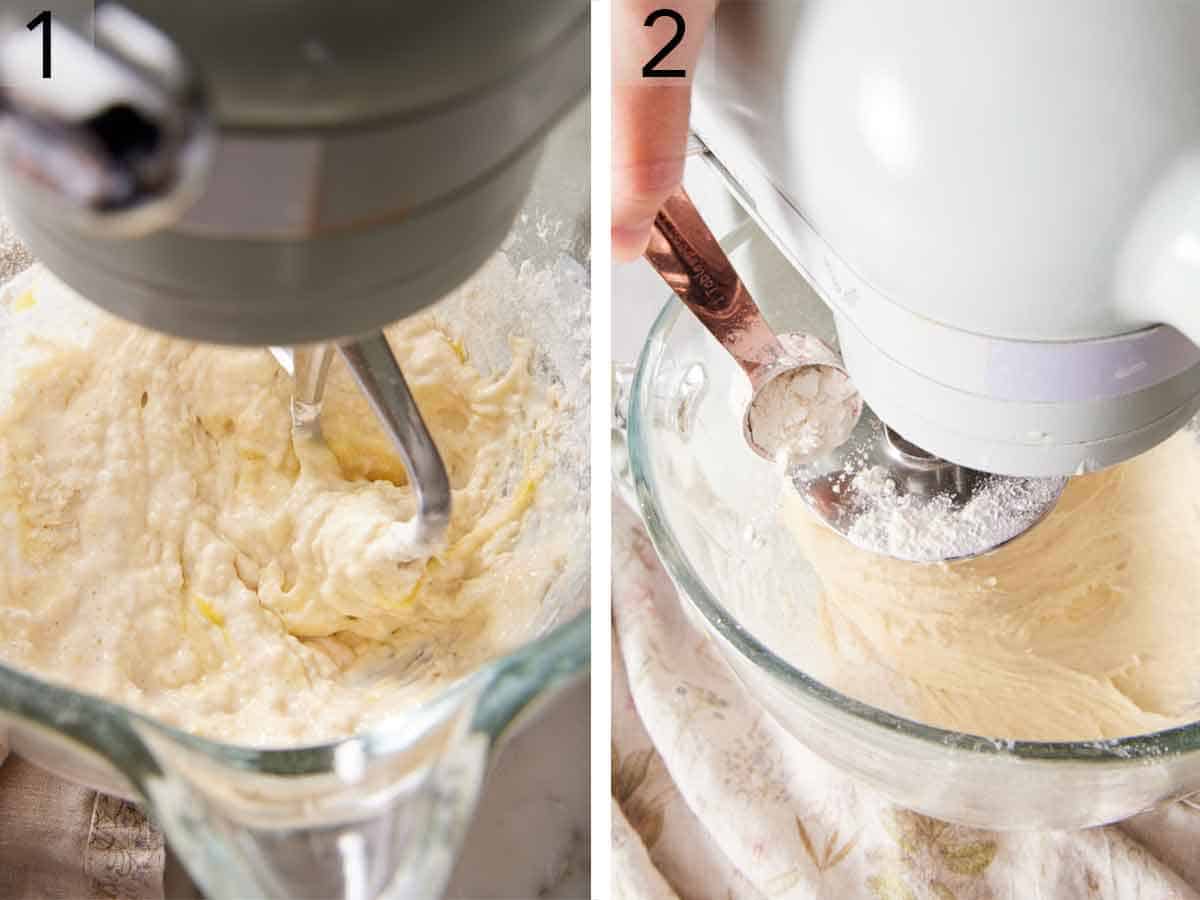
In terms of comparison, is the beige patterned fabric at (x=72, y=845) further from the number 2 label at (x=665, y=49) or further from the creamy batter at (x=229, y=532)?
the number 2 label at (x=665, y=49)

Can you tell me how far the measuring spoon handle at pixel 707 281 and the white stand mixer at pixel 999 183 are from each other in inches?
3.0

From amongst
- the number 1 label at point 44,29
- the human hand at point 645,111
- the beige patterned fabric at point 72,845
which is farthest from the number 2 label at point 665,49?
the beige patterned fabric at point 72,845

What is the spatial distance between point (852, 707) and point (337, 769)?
165 millimetres

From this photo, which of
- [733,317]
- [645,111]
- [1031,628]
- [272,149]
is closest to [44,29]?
[272,149]

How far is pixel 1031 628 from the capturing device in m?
0.47

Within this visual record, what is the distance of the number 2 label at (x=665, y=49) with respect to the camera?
0.95 ft

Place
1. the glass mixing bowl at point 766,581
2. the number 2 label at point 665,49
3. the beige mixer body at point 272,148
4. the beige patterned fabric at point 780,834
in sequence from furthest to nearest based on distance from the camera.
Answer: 1. the beige patterned fabric at point 780,834
2. the glass mixing bowl at point 766,581
3. the number 2 label at point 665,49
4. the beige mixer body at point 272,148

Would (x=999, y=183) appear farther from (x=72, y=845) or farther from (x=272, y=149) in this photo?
(x=72, y=845)

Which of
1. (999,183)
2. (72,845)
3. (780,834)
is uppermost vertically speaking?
(999,183)

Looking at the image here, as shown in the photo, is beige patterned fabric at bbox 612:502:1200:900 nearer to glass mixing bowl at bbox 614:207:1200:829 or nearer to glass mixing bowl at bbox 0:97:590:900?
glass mixing bowl at bbox 614:207:1200:829

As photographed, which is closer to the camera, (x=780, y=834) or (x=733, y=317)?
(x=733, y=317)

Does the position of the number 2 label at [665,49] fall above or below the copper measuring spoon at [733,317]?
above

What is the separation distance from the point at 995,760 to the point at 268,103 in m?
0.28

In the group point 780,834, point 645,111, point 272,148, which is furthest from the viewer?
point 780,834
